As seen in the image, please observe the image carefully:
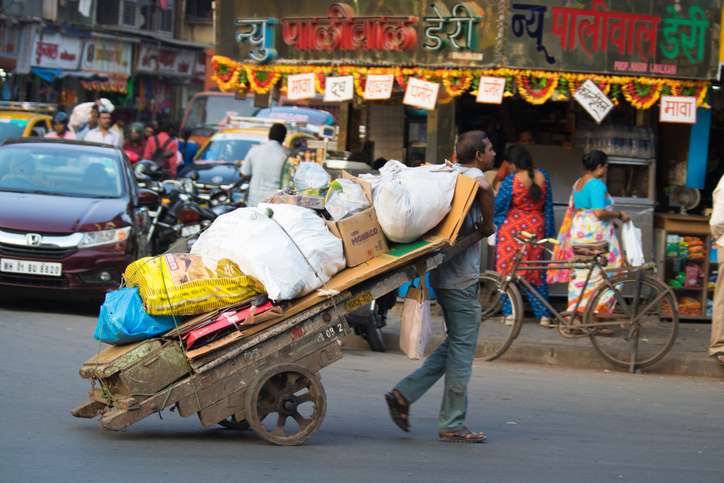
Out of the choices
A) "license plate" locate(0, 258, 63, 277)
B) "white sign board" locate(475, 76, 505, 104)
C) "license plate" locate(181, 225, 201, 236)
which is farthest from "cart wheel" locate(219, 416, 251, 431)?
"license plate" locate(181, 225, 201, 236)

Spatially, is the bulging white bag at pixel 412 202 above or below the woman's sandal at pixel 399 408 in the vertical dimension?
above

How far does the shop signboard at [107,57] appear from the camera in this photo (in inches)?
1566

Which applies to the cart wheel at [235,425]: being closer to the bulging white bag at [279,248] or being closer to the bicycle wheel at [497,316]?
the bulging white bag at [279,248]

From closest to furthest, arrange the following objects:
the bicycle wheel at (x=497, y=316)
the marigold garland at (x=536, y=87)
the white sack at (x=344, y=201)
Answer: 1. the white sack at (x=344, y=201)
2. the bicycle wheel at (x=497, y=316)
3. the marigold garland at (x=536, y=87)

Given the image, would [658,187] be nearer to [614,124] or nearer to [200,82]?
[614,124]

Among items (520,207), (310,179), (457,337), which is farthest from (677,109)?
(310,179)

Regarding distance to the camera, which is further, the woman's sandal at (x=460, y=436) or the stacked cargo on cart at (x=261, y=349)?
the woman's sandal at (x=460, y=436)

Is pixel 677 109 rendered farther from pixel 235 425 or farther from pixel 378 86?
pixel 235 425

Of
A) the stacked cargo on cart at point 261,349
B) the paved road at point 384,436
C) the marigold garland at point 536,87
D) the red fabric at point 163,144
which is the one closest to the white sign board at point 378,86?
the marigold garland at point 536,87

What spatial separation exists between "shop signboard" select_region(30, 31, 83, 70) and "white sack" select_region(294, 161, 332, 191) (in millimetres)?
31223

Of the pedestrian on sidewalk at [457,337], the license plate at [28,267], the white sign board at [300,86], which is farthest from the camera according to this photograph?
the white sign board at [300,86]

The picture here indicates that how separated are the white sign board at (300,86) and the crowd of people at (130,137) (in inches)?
116

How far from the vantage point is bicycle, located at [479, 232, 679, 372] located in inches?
456

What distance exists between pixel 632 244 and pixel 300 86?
415cm
